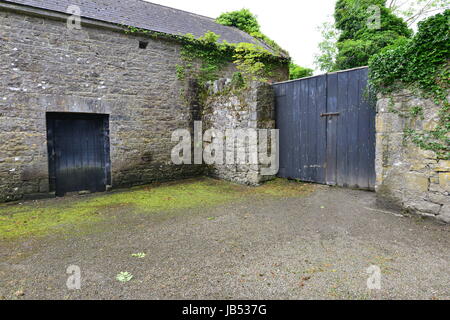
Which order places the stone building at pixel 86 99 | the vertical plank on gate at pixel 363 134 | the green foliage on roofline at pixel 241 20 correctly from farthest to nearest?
the green foliage on roofline at pixel 241 20 → the stone building at pixel 86 99 → the vertical plank on gate at pixel 363 134

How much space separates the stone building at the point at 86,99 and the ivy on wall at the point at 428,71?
16.3 ft

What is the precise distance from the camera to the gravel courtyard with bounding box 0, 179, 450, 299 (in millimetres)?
2199

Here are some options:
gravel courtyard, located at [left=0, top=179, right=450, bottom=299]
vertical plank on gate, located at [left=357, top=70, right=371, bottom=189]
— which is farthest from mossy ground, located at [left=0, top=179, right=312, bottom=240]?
vertical plank on gate, located at [left=357, top=70, right=371, bottom=189]

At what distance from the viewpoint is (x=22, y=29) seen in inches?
201

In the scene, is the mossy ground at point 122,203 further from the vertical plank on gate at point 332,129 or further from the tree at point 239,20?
the tree at point 239,20

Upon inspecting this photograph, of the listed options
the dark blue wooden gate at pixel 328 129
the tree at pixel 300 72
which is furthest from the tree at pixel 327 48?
the dark blue wooden gate at pixel 328 129

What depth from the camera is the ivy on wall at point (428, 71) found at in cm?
335

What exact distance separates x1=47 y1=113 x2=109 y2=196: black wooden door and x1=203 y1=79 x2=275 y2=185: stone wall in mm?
2790

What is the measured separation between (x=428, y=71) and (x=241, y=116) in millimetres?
3632

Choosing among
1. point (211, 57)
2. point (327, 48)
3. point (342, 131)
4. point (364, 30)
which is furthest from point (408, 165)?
point (327, 48)

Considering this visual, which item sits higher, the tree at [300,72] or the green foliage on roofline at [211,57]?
the tree at [300,72]

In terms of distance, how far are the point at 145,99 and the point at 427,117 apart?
569cm

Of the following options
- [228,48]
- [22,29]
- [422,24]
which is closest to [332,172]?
[422,24]
